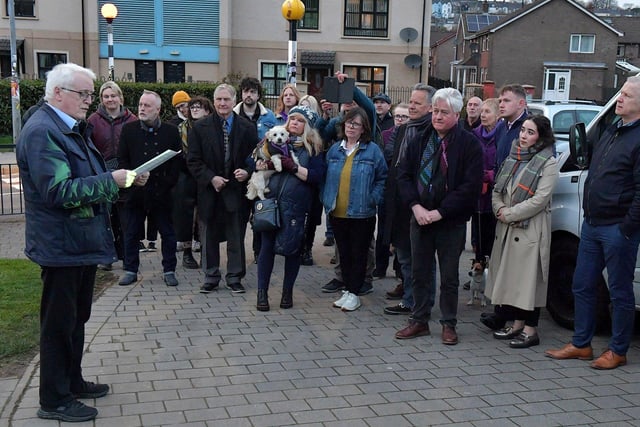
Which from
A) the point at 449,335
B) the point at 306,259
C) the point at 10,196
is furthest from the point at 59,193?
the point at 10,196

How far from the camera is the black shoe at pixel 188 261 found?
8383 millimetres

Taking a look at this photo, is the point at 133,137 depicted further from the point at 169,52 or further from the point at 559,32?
the point at 559,32

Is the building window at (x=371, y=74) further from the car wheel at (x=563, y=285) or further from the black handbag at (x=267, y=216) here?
the car wheel at (x=563, y=285)

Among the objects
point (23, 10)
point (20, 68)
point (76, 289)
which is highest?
point (23, 10)

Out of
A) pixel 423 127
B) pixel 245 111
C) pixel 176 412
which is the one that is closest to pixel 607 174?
pixel 423 127

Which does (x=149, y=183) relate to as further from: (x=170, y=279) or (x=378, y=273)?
(x=378, y=273)

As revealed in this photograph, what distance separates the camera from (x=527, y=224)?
5.77 m

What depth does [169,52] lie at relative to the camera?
3366 centimetres

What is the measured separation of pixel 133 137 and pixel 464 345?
4.15 m

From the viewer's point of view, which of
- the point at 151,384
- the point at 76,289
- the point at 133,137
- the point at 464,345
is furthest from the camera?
the point at 133,137

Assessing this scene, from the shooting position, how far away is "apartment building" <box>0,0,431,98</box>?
3284 cm

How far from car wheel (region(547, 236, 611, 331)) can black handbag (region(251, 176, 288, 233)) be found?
2.62 meters

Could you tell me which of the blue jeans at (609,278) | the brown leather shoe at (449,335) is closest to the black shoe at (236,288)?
the brown leather shoe at (449,335)

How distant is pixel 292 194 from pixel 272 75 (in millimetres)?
29470
